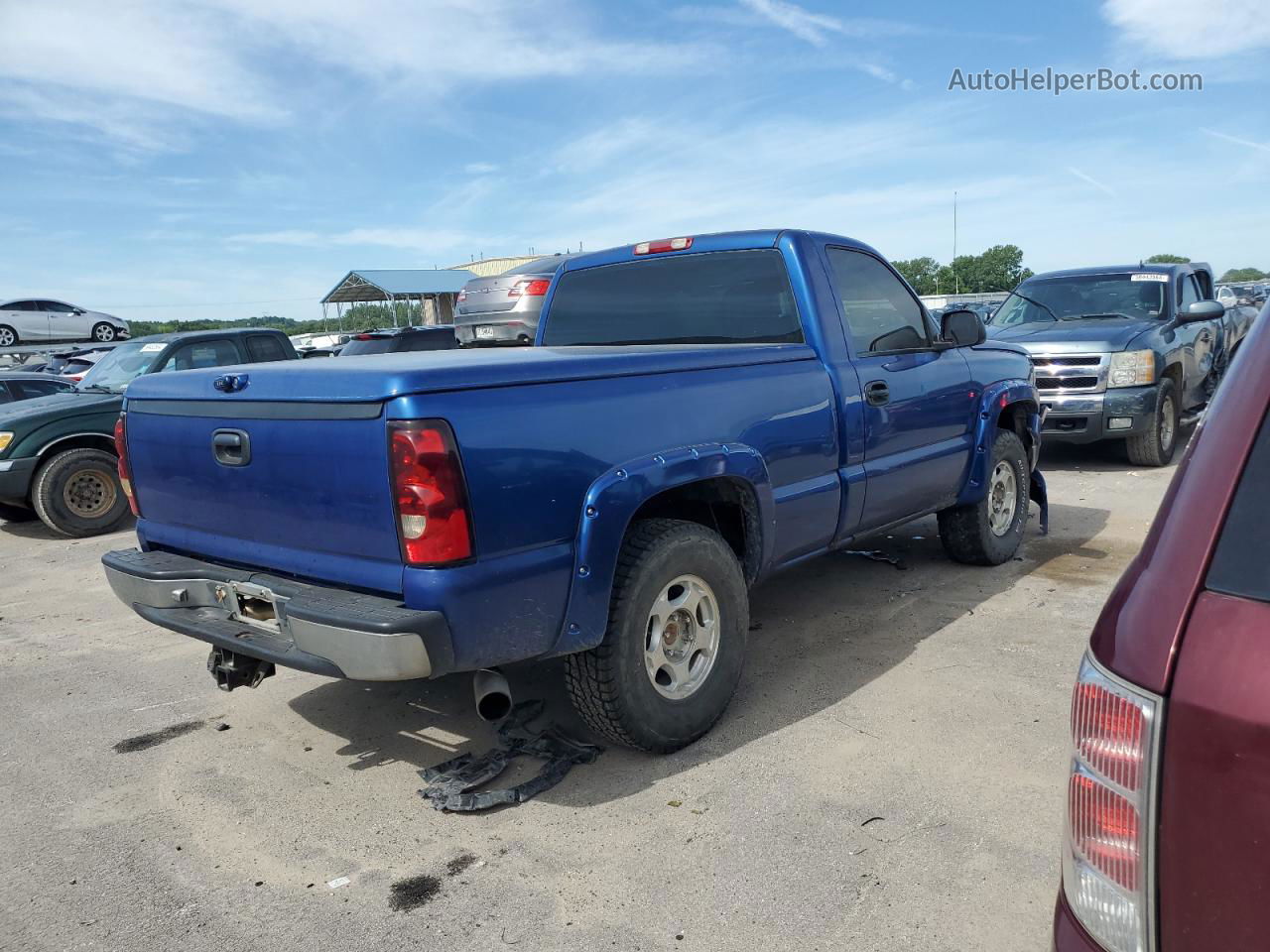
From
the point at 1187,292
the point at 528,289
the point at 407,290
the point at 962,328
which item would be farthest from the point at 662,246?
the point at 407,290

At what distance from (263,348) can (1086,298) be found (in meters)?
8.40

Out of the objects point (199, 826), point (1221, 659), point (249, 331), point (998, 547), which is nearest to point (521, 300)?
point (249, 331)

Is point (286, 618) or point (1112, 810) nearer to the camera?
point (1112, 810)

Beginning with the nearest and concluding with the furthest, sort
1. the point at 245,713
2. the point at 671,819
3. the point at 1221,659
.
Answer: the point at 1221,659, the point at 671,819, the point at 245,713

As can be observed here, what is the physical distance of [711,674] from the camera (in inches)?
140

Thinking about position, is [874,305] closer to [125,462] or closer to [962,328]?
[962,328]

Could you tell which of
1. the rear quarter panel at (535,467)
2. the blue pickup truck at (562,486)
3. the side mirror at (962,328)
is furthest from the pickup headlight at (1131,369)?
the rear quarter panel at (535,467)

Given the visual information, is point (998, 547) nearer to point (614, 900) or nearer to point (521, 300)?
point (614, 900)

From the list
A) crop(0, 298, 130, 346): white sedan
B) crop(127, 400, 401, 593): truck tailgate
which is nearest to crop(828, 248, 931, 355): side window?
crop(127, 400, 401, 593): truck tailgate

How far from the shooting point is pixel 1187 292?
9.52 m

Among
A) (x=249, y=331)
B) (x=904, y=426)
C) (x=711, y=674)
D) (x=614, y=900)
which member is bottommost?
(x=614, y=900)

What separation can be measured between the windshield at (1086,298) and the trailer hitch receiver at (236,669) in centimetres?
853

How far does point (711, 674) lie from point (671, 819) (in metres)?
0.64

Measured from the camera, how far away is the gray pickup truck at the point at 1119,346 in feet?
27.4
